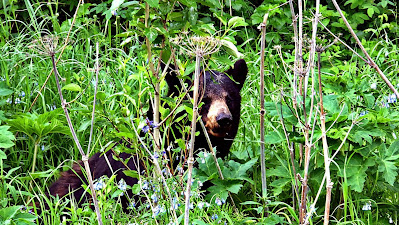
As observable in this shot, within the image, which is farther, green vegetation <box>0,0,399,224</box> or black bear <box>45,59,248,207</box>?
black bear <box>45,59,248,207</box>

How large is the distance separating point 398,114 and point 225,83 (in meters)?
1.36

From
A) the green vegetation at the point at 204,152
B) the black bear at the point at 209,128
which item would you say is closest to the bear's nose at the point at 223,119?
the black bear at the point at 209,128

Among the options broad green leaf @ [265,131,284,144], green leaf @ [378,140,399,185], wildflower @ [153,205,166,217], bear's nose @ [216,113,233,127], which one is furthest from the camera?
bear's nose @ [216,113,233,127]

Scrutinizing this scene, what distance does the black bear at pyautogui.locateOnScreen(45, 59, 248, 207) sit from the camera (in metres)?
3.82

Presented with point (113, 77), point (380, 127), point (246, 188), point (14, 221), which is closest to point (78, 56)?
point (113, 77)

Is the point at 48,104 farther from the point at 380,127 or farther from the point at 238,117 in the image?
the point at 380,127

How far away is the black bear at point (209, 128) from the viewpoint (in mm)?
3818

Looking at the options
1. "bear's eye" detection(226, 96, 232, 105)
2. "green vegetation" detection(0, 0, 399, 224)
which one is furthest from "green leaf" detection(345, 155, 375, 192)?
"bear's eye" detection(226, 96, 232, 105)

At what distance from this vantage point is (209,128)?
386cm

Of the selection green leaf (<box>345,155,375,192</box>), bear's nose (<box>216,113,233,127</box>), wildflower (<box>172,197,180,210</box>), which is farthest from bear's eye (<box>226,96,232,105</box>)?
wildflower (<box>172,197,180,210</box>)

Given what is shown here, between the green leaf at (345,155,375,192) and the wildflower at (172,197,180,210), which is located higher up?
the wildflower at (172,197,180,210)

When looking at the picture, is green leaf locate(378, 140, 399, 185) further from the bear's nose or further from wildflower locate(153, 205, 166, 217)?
wildflower locate(153, 205, 166, 217)

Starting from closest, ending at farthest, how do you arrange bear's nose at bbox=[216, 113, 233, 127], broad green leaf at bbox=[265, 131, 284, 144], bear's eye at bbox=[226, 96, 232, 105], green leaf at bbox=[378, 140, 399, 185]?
green leaf at bbox=[378, 140, 399, 185] → broad green leaf at bbox=[265, 131, 284, 144] → bear's nose at bbox=[216, 113, 233, 127] → bear's eye at bbox=[226, 96, 232, 105]

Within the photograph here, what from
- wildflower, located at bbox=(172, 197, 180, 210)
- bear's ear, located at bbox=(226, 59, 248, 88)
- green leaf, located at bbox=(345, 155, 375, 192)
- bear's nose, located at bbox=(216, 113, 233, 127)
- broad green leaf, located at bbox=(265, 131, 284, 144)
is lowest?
green leaf, located at bbox=(345, 155, 375, 192)
